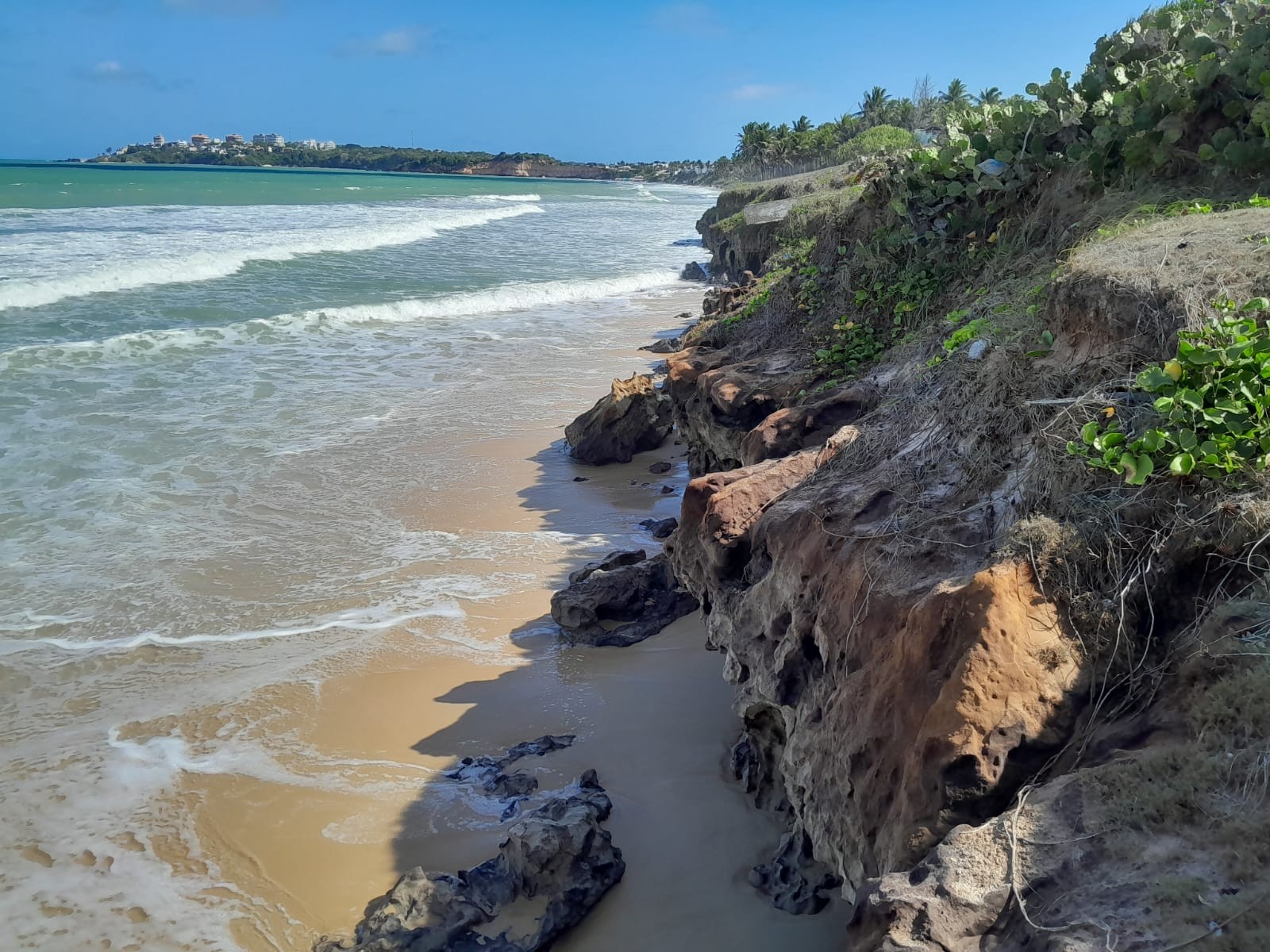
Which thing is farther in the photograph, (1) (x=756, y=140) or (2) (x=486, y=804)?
(1) (x=756, y=140)

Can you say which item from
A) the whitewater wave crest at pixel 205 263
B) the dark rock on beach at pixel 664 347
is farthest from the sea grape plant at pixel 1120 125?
the whitewater wave crest at pixel 205 263

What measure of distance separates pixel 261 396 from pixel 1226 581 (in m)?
12.0

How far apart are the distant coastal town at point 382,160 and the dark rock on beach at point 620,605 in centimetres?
13009

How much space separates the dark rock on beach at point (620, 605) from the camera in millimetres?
6184

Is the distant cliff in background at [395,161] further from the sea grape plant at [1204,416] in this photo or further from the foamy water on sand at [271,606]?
the sea grape plant at [1204,416]

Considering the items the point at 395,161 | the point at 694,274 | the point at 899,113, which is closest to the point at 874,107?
the point at 899,113

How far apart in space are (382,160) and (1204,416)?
531ft

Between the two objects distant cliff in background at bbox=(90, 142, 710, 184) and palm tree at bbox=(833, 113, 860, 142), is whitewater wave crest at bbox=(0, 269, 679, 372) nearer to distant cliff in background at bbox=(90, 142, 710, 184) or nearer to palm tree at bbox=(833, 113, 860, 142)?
palm tree at bbox=(833, 113, 860, 142)

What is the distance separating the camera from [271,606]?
6828mm

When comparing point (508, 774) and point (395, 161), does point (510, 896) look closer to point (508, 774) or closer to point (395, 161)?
point (508, 774)

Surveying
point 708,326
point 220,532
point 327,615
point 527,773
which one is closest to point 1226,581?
point 527,773

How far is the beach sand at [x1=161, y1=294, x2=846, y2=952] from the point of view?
154 inches

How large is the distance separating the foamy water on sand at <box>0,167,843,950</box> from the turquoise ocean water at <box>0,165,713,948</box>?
29mm

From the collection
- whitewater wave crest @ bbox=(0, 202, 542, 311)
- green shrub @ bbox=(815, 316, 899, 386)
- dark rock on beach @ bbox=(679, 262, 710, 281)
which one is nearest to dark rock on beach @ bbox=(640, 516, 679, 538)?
green shrub @ bbox=(815, 316, 899, 386)
